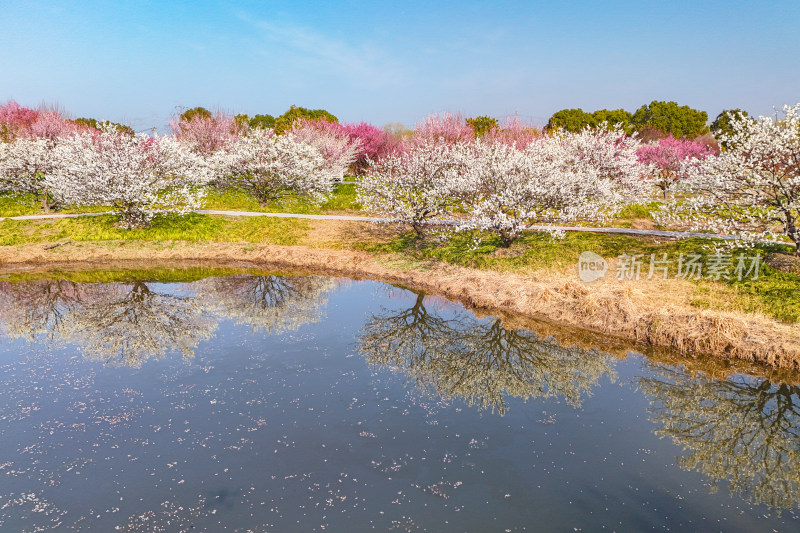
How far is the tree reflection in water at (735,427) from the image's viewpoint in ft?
40.9

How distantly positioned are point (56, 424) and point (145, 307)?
11.9 meters

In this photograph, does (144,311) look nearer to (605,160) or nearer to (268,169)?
(268,169)

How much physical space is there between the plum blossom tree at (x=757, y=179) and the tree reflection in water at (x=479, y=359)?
37.7 feet

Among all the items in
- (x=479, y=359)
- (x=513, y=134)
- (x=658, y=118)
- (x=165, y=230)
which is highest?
(x=658, y=118)

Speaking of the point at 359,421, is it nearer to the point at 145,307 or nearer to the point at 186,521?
the point at 186,521

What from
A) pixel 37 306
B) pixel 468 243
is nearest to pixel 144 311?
pixel 37 306

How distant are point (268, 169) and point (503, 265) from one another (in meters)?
26.5

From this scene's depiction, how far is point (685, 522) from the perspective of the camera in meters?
10.9

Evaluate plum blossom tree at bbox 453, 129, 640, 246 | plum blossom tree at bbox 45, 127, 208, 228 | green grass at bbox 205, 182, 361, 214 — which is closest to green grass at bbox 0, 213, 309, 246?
plum blossom tree at bbox 45, 127, 208, 228

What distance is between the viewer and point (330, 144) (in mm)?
58156

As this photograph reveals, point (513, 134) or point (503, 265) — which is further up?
point (513, 134)

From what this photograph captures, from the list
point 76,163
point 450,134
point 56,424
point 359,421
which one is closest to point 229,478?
point 359,421

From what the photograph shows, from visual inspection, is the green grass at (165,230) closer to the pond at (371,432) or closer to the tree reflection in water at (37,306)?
the tree reflection in water at (37,306)

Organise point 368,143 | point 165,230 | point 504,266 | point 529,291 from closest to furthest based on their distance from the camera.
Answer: point 529,291 → point 504,266 → point 165,230 → point 368,143
